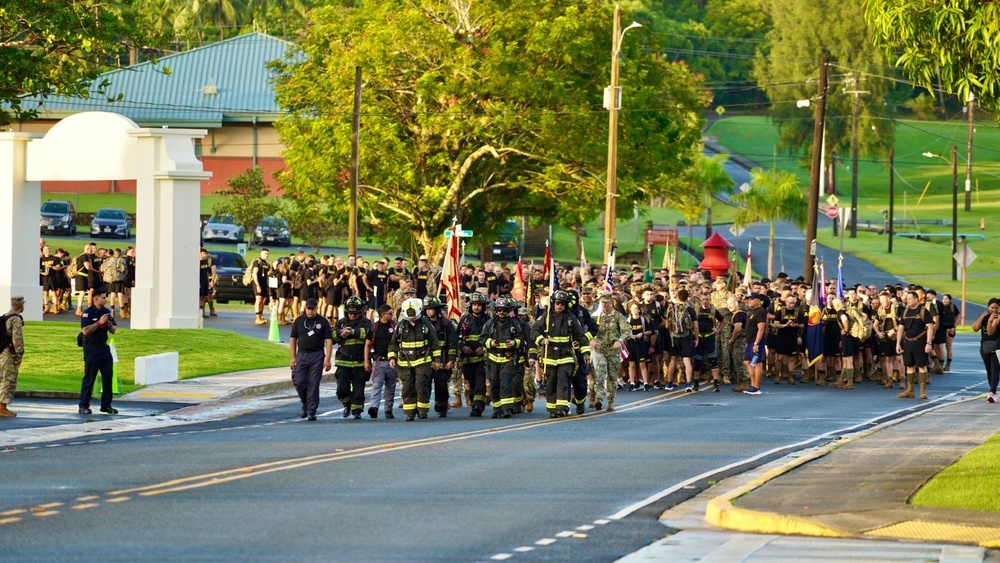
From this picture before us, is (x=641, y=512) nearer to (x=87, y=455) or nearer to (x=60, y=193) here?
(x=87, y=455)

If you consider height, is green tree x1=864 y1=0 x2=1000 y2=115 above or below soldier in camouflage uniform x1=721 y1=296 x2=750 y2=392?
above

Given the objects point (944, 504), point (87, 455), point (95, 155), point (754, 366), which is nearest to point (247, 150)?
point (95, 155)

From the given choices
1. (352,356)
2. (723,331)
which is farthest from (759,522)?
(723,331)

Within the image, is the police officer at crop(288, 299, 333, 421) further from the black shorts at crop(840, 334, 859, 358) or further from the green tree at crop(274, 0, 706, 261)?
the green tree at crop(274, 0, 706, 261)

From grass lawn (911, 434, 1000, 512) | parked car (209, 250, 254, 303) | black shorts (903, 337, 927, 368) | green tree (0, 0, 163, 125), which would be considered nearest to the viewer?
grass lawn (911, 434, 1000, 512)

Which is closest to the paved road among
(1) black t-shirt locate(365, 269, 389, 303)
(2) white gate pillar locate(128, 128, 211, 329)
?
(2) white gate pillar locate(128, 128, 211, 329)

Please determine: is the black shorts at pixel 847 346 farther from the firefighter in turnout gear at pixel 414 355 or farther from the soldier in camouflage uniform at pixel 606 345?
the firefighter in turnout gear at pixel 414 355

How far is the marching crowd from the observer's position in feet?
77.5

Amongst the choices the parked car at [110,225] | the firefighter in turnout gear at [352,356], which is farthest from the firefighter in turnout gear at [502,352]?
the parked car at [110,225]

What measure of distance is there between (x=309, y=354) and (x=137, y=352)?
26.6ft

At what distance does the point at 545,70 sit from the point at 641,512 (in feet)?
124

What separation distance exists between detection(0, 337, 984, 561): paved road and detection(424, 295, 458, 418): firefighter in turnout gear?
2.10 ft

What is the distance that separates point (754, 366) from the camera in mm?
29844

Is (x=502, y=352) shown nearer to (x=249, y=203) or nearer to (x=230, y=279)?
(x=230, y=279)
